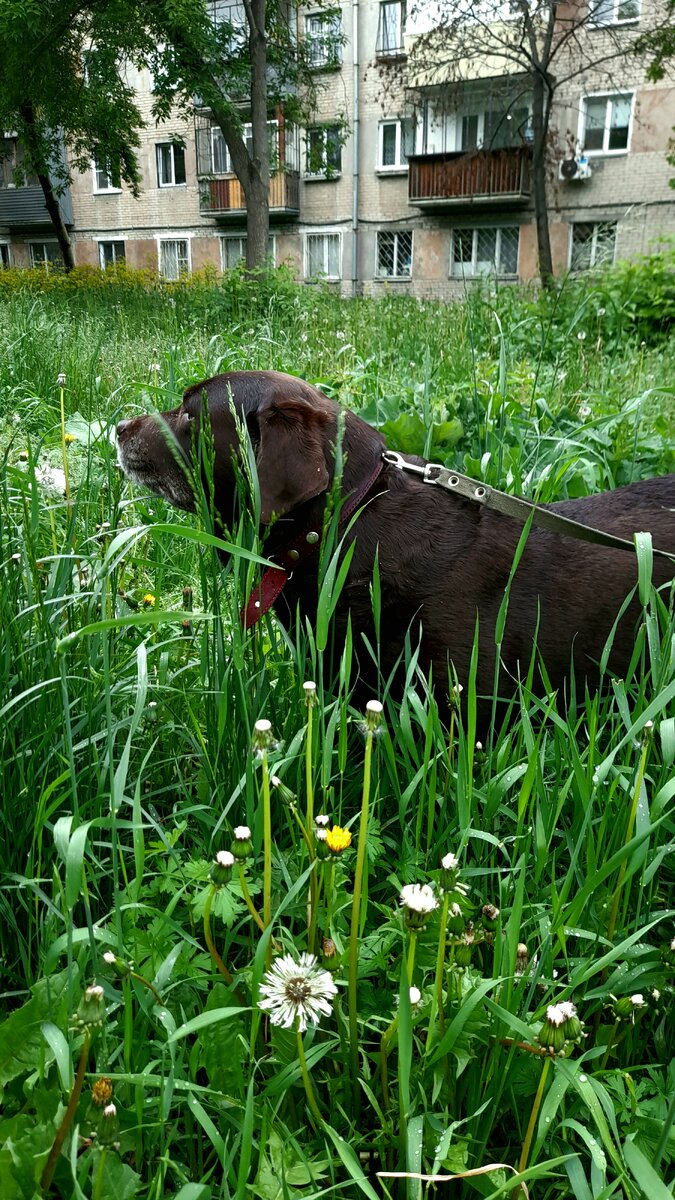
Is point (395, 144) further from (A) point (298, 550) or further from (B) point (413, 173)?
(A) point (298, 550)

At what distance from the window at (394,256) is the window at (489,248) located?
194 cm

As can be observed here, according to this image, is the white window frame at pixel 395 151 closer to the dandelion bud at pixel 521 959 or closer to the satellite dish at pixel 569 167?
the satellite dish at pixel 569 167

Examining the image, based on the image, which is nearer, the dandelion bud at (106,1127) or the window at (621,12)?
the dandelion bud at (106,1127)

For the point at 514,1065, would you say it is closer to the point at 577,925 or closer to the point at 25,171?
the point at 577,925

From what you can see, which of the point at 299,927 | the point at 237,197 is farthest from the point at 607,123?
the point at 299,927

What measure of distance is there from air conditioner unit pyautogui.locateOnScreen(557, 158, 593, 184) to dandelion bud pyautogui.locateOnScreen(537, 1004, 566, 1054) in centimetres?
3293

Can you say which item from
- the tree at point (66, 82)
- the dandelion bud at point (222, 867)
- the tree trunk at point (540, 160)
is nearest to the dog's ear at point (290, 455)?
the dandelion bud at point (222, 867)

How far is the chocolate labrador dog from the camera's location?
249 centimetres

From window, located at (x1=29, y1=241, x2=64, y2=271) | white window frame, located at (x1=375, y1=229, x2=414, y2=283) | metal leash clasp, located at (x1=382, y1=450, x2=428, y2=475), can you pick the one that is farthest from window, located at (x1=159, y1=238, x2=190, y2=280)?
metal leash clasp, located at (x1=382, y1=450, x2=428, y2=475)

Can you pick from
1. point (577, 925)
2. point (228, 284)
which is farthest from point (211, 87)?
point (577, 925)

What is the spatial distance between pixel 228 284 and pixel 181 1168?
39.2 ft

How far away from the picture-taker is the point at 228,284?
38.9 ft

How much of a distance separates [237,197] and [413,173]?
8.07 meters

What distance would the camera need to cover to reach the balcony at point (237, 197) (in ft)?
112
